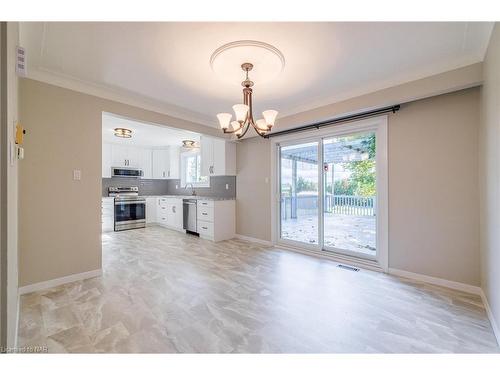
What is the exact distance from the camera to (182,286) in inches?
101

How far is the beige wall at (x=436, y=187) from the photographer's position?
2428 mm

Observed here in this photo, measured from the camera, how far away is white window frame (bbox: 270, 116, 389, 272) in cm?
303

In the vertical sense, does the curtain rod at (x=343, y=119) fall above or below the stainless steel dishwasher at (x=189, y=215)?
above

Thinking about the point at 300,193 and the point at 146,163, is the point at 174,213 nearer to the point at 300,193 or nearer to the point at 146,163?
the point at 146,163

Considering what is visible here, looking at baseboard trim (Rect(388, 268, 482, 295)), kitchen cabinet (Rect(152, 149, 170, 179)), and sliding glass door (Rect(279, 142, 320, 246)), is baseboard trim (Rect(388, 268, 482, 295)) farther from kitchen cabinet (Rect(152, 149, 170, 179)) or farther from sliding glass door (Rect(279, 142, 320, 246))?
kitchen cabinet (Rect(152, 149, 170, 179))

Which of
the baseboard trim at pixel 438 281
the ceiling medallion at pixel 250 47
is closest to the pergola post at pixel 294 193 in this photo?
the baseboard trim at pixel 438 281

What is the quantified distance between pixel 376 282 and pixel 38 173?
413 cm

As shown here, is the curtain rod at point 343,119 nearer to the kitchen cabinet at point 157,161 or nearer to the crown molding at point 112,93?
the crown molding at point 112,93

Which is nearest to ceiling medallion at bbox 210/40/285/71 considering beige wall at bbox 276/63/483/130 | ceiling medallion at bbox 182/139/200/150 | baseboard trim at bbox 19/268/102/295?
beige wall at bbox 276/63/483/130

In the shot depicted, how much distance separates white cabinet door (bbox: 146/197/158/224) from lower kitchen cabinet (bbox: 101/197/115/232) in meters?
1.01

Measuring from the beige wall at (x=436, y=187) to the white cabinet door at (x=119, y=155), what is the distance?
6574 mm

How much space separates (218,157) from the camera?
16.6ft

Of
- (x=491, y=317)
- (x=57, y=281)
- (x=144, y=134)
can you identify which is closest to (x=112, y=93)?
(x=57, y=281)

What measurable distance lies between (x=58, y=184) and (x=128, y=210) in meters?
3.62
